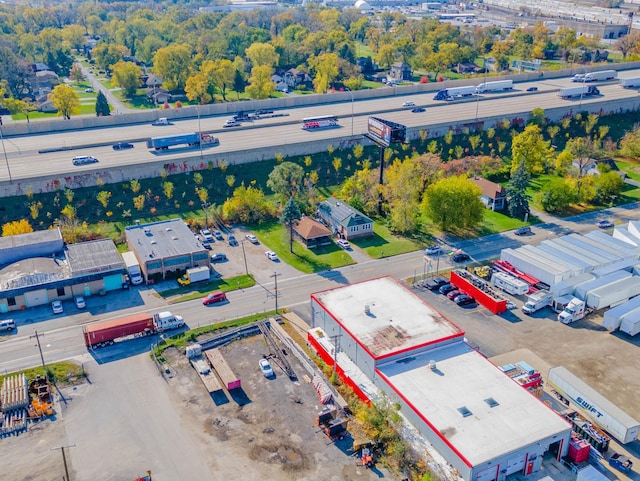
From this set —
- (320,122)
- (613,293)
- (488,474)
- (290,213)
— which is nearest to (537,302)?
(613,293)

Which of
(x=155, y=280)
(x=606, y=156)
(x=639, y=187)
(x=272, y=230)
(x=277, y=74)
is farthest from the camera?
(x=277, y=74)

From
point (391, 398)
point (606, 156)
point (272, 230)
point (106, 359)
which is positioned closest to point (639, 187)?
point (606, 156)

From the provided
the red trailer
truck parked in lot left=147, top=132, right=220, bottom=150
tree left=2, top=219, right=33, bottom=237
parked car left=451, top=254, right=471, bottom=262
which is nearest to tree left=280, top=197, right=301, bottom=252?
parked car left=451, top=254, right=471, bottom=262

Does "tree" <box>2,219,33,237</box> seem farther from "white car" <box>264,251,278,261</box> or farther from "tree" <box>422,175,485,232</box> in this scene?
"tree" <box>422,175,485,232</box>

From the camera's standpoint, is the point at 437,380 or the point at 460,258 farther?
the point at 460,258

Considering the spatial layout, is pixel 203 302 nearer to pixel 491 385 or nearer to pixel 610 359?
pixel 491 385

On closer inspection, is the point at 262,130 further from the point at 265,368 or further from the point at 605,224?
the point at 265,368
